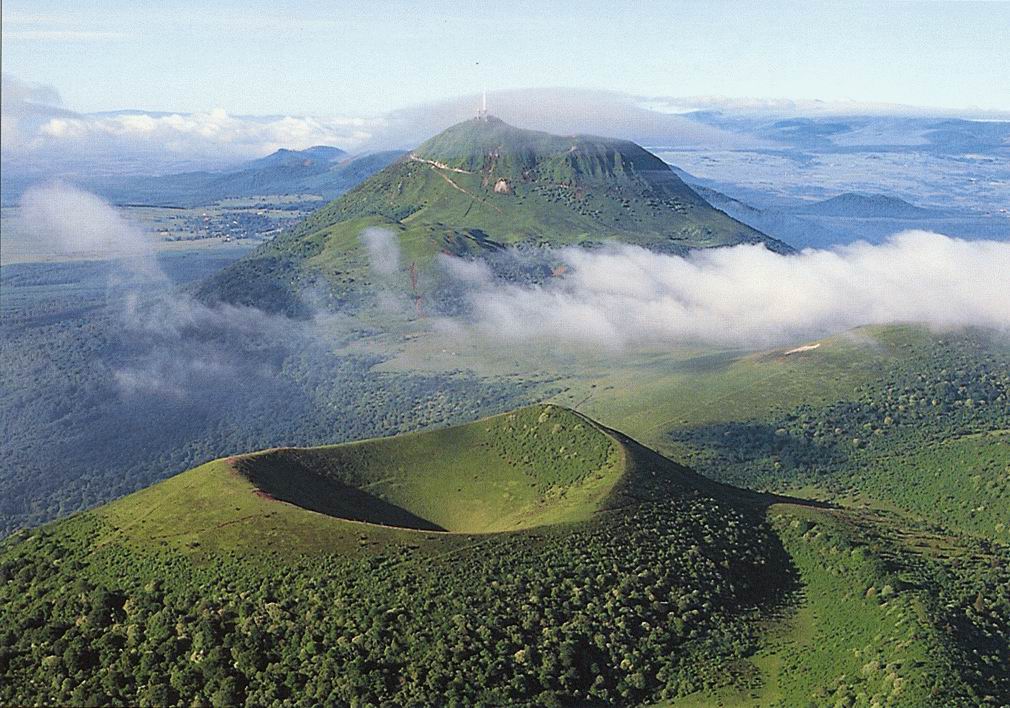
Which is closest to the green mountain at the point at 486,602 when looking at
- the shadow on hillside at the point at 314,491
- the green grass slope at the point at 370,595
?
the green grass slope at the point at 370,595

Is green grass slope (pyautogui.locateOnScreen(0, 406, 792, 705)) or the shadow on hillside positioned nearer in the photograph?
green grass slope (pyautogui.locateOnScreen(0, 406, 792, 705))

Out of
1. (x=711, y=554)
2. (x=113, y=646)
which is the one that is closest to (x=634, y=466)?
(x=711, y=554)

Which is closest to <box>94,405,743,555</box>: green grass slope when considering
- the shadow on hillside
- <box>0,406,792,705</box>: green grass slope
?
the shadow on hillside

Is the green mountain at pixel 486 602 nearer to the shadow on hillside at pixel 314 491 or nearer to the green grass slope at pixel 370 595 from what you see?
the green grass slope at pixel 370 595

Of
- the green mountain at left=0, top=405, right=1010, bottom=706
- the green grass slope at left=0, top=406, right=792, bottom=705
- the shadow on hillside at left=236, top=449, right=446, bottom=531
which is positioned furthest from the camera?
the shadow on hillside at left=236, top=449, right=446, bottom=531

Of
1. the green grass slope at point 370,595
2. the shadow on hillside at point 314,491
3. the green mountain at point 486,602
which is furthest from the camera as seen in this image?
the shadow on hillside at point 314,491

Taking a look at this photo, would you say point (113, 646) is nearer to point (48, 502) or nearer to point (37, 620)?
point (37, 620)

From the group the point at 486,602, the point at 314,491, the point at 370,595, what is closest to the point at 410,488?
the point at 314,491

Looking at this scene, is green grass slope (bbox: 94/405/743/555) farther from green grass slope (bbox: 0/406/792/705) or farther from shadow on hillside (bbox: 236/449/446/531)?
green grass slope (bbox: 0/406/792/705)
